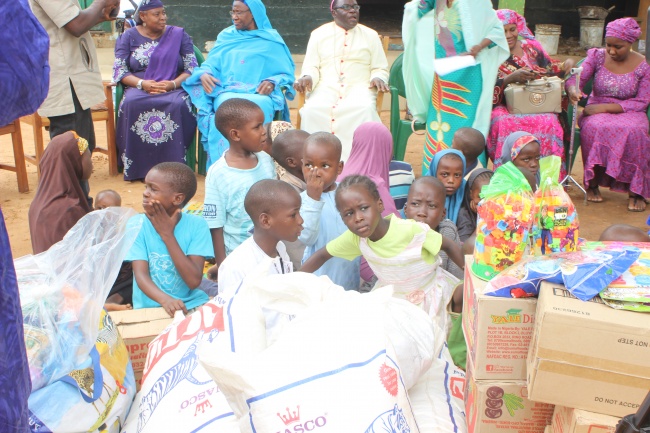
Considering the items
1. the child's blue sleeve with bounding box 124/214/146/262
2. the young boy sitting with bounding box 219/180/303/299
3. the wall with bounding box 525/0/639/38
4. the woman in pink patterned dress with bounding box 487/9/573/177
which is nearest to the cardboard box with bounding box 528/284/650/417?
the young boy sitting with bounding box 219/180/303/299

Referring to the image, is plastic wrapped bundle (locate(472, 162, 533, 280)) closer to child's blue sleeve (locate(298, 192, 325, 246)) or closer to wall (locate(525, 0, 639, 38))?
child's blue sleeve (locate(298, 192, 325, 246))

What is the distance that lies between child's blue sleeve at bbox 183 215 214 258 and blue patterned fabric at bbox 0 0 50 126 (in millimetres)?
1871

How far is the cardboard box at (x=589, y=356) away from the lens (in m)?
1.90

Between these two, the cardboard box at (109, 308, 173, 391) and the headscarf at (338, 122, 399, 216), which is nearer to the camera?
the cardboard box at (109, 308, 173, 391)

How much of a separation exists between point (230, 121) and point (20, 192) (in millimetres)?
3316

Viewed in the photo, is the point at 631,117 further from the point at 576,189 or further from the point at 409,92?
the point at 409,92

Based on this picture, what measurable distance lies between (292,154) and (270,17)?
6492 millimetres

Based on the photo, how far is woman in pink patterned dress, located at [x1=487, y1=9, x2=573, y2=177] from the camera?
5477mm

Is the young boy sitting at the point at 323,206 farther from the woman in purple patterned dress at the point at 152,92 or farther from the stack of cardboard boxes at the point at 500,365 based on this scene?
the woman in purple patterned dress at the point at 152,92

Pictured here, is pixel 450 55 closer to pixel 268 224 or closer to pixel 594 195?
pixel 594 195

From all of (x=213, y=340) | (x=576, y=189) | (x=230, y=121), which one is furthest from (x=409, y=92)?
(x=213, y=340)

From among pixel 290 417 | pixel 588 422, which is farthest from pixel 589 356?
pixel 290 417

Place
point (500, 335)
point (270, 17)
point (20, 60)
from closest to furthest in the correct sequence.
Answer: point (20, 60)
point (500, 335)
point (270, 17)

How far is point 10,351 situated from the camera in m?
1.22
